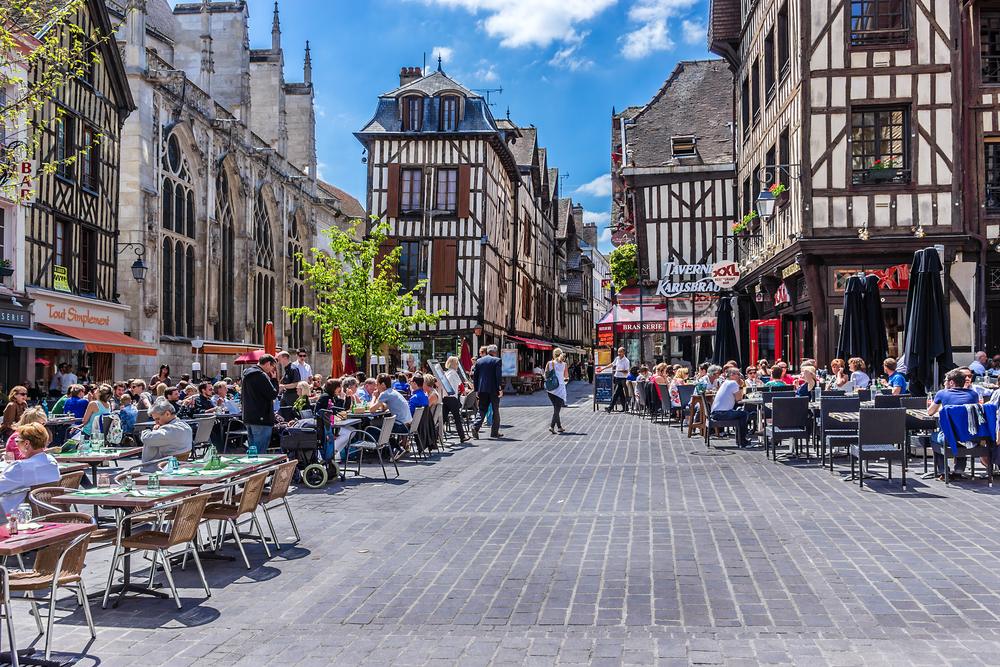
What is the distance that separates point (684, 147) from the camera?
1121 inches

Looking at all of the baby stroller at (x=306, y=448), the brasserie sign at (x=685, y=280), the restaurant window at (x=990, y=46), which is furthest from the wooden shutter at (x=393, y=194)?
the baby stroller at (x=306, y=448)

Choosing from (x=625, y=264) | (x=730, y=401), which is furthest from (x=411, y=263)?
(x=730, y=401)

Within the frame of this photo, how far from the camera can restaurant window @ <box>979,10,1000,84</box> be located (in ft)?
57.5

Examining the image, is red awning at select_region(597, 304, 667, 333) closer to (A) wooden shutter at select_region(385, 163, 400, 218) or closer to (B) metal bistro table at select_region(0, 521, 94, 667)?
(A) wooden shutter at select_region(385, 163, 400, 218)

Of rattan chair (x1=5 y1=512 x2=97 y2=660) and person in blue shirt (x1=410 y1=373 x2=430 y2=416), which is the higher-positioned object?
person in blue shirt (x1=410 y1=373 x2=430 y2=416)

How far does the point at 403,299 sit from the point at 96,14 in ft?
36.2

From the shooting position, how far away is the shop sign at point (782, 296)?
1978 centimetres

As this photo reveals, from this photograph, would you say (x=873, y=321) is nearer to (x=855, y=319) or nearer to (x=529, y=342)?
(x=855, y=319)

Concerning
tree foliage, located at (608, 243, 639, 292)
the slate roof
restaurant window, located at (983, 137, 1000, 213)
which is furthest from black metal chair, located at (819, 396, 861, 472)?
tree foliage, located at (608, 243, 639, 292)

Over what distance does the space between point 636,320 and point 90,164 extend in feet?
52.5

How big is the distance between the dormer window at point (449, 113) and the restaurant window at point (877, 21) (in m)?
20.2

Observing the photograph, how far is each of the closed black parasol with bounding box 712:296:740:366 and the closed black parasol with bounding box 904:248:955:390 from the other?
819 centimetres

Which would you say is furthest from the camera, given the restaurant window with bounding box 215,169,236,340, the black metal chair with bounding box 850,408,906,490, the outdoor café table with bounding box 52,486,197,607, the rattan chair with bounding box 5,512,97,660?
the restaurant window with bounding box 215,169,236,340

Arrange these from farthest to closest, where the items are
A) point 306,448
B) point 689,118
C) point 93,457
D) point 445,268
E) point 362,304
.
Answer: point 445,268
point 689,118
point 362,304
point 306,448
point 93,457
